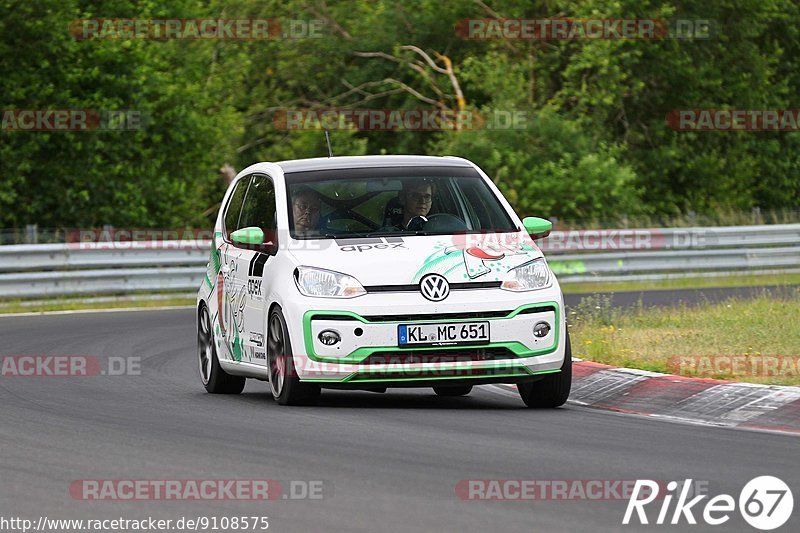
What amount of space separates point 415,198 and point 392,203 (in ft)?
0.64

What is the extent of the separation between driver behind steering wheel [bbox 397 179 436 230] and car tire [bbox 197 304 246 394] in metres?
2.02

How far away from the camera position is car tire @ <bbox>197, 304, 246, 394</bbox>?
12.9 meters

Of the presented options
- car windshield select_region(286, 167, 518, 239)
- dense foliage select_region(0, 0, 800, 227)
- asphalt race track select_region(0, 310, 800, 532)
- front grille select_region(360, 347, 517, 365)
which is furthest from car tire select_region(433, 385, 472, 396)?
dense foliage select_region(0, 0, 800, 227)

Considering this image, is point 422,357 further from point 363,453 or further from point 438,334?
point 363,453

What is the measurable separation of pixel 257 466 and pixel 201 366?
5.13m

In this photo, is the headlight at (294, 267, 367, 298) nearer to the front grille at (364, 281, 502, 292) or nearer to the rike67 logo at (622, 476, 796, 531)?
the front grille at (364, 281, 502, 292)

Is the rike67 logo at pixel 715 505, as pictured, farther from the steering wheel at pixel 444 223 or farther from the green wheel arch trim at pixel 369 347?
the steering wheel at pixel 444 223

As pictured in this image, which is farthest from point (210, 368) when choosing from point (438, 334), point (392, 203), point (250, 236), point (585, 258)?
point (585, 258)

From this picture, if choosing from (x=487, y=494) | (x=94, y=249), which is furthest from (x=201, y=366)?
(x=94, y=249)

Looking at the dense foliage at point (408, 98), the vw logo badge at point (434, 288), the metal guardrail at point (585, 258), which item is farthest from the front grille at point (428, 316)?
the dense foliage at point (408, 98)

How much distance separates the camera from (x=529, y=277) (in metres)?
11.0

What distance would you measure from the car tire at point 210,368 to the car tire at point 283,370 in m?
1.46

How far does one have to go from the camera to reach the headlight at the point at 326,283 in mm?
10773

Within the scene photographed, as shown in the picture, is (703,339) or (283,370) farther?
(703,339)
